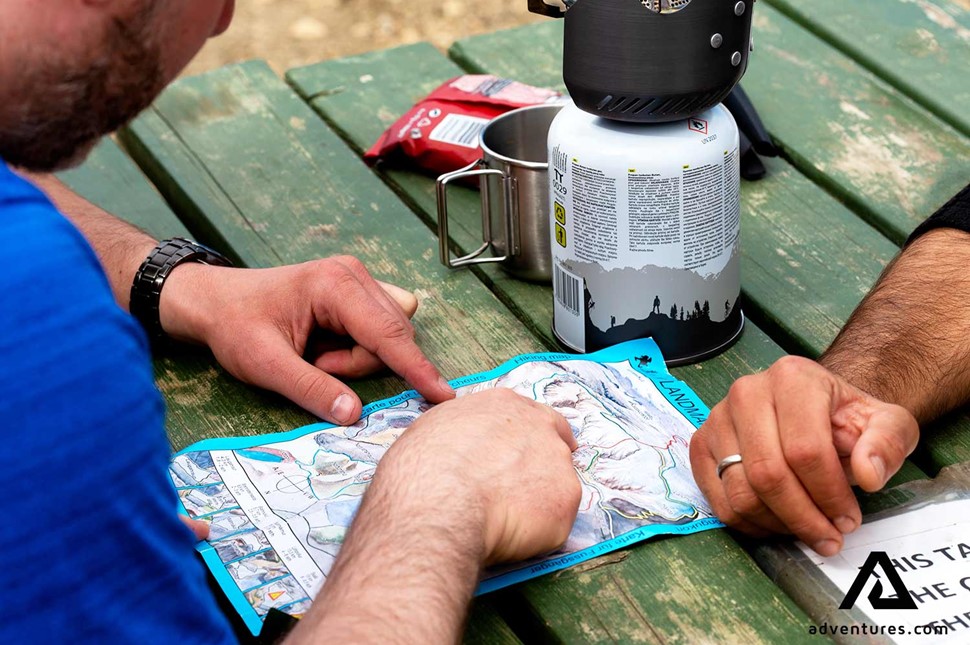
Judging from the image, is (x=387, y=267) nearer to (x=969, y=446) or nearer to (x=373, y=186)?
(x=373, y=186)

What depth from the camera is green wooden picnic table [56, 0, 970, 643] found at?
95cm

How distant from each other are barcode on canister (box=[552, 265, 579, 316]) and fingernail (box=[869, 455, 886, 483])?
1.24 ft

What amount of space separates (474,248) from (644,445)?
45 centimetres

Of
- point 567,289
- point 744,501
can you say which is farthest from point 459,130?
point 744,501

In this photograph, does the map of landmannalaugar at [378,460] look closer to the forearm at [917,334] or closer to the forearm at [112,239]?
the forearm at [917,334]

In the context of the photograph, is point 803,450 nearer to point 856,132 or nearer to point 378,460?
point 378,460

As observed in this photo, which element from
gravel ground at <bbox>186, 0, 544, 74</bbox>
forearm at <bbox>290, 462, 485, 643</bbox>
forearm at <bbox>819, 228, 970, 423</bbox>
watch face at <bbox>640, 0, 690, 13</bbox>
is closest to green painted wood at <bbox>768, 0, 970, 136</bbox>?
forearm at <bbox>819, 228, 970, 423</bbox>

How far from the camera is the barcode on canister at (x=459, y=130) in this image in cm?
159

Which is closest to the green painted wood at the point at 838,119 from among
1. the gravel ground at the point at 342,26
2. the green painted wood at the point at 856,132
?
the green painted wood at the point at 856,132

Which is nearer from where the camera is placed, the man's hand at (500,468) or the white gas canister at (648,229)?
the man's hand at (500,468)

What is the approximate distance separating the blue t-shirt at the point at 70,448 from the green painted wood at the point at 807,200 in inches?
27.9

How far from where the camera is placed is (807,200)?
1511 mm

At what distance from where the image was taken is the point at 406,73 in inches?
76.2

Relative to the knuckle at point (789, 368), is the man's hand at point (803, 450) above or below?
below
